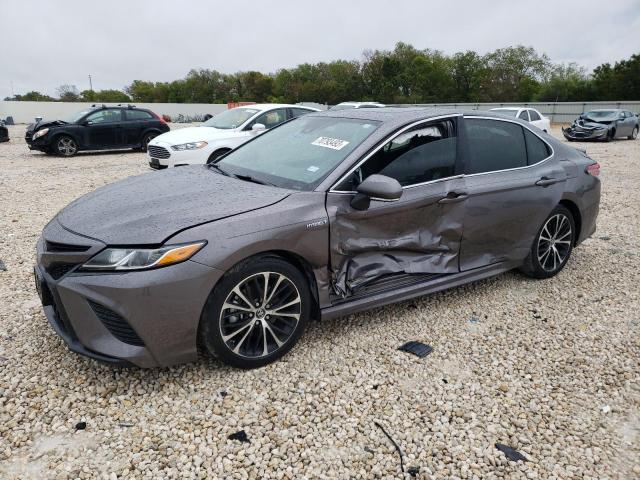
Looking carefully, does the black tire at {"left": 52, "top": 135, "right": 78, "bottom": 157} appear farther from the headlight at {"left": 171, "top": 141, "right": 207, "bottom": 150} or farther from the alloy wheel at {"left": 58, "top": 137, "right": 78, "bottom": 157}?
the headlight at {"left": 171, "top": 141, "right": 207, "bottom": 150}

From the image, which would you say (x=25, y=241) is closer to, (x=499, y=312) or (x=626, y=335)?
(x=499, y=312)

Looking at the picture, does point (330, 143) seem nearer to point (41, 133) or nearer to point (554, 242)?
point (554, 242)

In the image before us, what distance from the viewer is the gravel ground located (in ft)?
7.79

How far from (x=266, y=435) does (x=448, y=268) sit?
6.47ft

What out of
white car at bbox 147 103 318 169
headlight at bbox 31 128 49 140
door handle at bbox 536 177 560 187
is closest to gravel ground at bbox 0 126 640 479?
door handle at bbox 536 177 560 187

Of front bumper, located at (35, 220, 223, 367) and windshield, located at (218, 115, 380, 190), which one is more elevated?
windshield, located at (218, 115, 380, 190)

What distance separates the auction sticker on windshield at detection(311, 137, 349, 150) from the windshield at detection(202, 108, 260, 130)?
268 inches

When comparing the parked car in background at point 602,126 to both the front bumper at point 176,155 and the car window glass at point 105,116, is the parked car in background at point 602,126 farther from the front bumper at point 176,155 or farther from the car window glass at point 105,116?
the car window glass at point 105,116

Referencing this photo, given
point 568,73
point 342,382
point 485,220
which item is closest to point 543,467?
point 342,382

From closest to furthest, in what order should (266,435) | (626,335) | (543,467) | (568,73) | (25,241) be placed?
(543,467), (266,435), (626,335), (25,241), (568,73)

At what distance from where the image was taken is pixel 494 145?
13.4ft

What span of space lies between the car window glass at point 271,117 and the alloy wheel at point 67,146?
6.79m

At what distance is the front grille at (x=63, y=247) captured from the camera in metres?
2.73

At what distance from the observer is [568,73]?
239 ft
